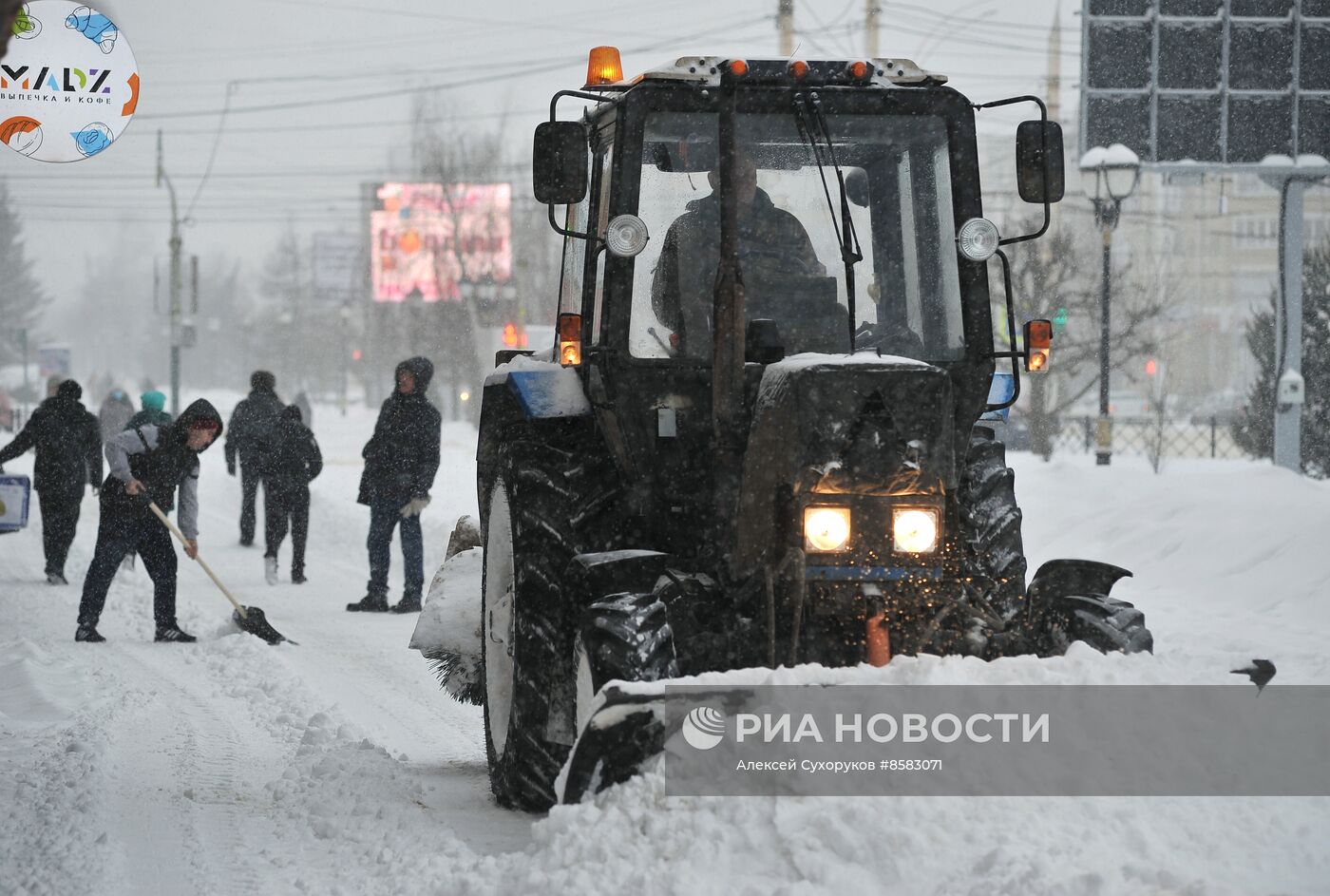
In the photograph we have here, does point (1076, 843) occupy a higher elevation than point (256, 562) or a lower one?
higher

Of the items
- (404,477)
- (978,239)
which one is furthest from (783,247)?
(404,477)

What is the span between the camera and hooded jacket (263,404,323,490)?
45.9 feet

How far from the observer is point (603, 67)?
5746 millimetres

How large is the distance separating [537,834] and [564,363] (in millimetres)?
1733

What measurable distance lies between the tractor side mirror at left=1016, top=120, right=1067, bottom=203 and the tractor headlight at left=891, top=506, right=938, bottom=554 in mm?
1390

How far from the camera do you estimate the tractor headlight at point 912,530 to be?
173 inches

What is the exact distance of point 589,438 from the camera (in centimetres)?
570

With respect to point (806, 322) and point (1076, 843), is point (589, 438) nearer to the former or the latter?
point (806, 322)

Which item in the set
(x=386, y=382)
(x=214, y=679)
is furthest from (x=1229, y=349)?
(x=214, y=679)

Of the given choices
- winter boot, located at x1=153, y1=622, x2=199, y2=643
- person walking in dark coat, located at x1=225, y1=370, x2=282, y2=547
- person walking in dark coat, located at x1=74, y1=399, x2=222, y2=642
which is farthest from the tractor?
person walking in dark coat, located at x1=225, y1=370, x2=282, y2=547

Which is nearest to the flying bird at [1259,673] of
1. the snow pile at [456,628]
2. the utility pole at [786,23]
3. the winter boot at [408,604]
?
the snow pile at [456,628]

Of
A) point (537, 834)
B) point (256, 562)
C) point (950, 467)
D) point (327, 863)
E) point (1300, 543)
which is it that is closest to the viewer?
point (537, 834)

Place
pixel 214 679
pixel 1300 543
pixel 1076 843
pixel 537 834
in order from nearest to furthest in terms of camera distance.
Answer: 1. pixel 1076 843
2. pixel 537 834
3. pixel 214 679
4. pixel 1300 543

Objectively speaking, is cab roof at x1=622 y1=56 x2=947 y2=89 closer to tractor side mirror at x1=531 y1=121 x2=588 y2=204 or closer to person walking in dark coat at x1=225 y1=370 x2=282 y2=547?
tractor side mirror at x1=531 y1=121 x2=588 y2=204
